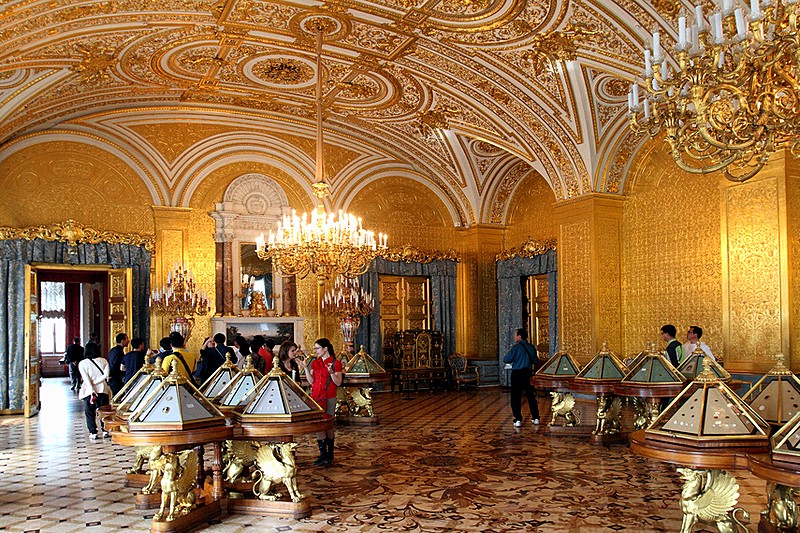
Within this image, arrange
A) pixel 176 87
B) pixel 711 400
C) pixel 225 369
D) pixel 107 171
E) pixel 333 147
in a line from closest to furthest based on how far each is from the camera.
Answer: pixel 711 400, pixel 225 369, pixel 176 87, pixel 107 171, pixel 333 147

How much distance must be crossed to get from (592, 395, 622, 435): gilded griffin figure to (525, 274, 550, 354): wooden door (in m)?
5.83

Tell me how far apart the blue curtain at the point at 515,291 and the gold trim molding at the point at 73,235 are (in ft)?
22.7

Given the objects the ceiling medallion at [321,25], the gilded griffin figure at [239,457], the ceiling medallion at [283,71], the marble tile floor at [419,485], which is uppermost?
the ceiling medallion at [321,25]

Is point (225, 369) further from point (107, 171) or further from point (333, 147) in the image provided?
point (333, 147)

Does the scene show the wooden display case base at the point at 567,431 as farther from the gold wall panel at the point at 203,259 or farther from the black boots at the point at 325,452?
the gold wall panel at the point at 203,259

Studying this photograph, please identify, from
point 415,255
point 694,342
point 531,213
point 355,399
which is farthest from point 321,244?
point 531,213

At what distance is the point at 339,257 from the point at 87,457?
139 inches

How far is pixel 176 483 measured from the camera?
16.3 feet

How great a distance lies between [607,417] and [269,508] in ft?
14.1

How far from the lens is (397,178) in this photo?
15102mm

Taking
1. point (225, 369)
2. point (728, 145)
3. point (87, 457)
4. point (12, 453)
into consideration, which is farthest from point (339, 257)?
point (728, 145)

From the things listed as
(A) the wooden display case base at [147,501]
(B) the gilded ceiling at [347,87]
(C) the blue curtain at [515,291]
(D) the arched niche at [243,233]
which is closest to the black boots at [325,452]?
(A) the wooden display case base at [147,501]

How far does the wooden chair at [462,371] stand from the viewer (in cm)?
1448

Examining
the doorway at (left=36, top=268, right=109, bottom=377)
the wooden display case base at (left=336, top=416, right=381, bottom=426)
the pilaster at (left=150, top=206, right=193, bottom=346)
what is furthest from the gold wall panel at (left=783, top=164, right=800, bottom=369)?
the doorway at (left=36, top=268, right=109, bottom=377)
